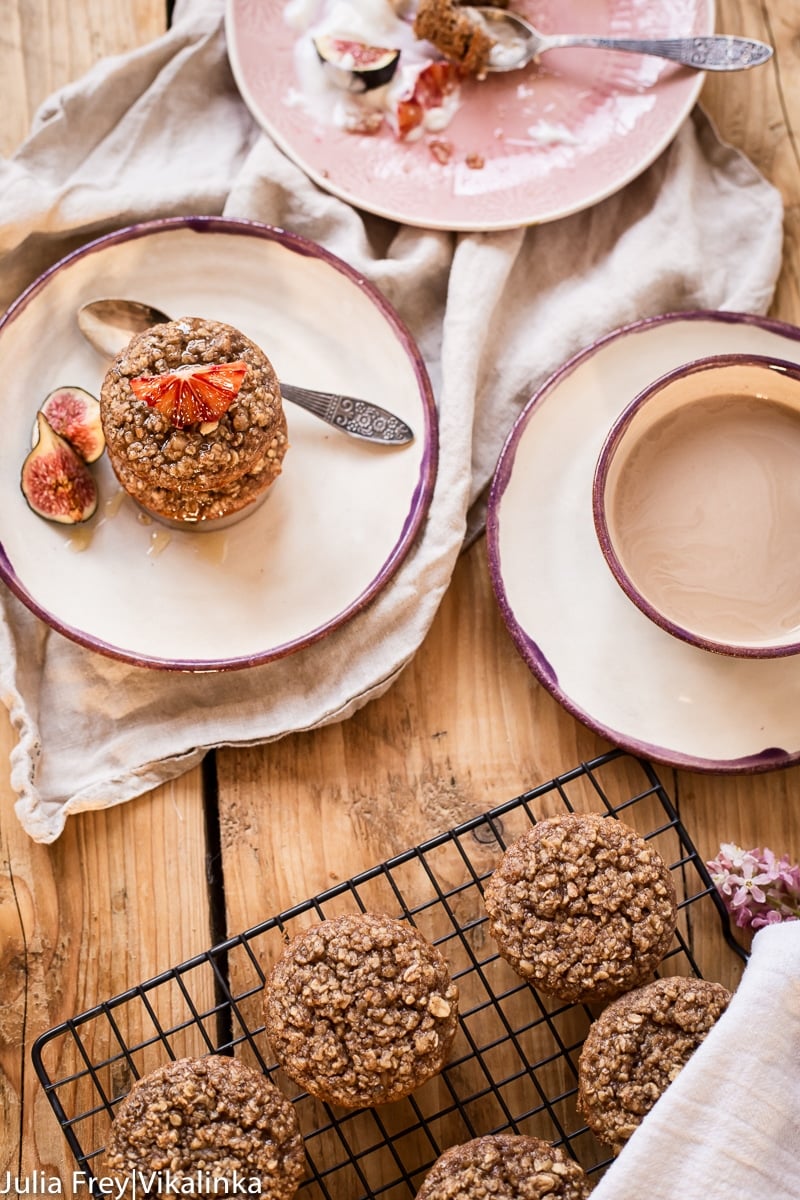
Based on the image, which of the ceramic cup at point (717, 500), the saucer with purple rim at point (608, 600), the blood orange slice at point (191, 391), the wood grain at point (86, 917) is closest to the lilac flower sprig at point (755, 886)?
the saucer with purple rim at point (608, 600)

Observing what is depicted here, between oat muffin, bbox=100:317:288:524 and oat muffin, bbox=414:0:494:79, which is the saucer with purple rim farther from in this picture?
oat muffin, bbox=414:0:494:79

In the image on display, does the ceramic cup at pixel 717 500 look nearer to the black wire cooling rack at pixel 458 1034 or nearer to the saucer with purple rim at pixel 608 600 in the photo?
the saucer with purple rim at pixel 608 600

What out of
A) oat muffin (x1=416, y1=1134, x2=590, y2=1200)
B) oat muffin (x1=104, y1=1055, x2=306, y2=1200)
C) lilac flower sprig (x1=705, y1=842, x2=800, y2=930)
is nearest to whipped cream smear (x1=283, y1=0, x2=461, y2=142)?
lilac flower sprig (x1=705, y1=842, x2=800, y2=930)

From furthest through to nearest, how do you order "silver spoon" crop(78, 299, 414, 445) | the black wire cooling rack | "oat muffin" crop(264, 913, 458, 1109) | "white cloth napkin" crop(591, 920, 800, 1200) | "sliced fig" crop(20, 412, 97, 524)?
"silver spoon" crop(78, 299, 414, 445) < "sliced fig" crop(20, 412, 97, 524) < the black wire cooling rack < "oat muffin" crop(264, 913, 458, 1109) < "white cloth napkin" crop(591, 920, 800, 1200)

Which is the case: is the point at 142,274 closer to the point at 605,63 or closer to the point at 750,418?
the point at 605,63

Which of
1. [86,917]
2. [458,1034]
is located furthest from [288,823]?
[458,1034]

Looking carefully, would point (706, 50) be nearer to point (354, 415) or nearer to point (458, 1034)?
point (354, 415)

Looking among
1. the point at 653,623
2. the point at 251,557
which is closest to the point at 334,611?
the point at 251,557
